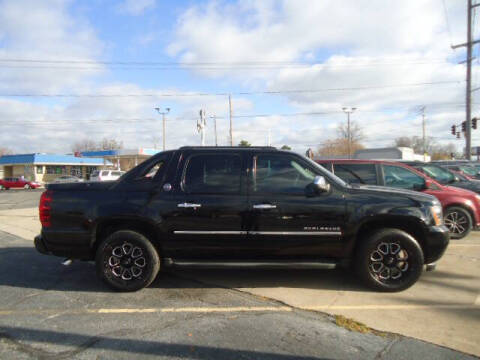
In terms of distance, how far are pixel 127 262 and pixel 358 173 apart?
5.00 meters

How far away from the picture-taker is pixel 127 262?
4676 mm

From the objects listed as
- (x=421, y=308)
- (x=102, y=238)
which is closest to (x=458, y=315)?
(x=421, y=308)

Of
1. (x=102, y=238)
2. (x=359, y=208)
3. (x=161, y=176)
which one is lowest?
(x=102, y=238)

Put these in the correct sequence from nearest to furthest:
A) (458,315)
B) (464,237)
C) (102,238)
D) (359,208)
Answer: (458,315) < (359,208) < (102,238) < (464,237)

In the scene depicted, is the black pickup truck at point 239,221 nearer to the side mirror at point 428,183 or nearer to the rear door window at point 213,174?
the rear door window at point 213,174

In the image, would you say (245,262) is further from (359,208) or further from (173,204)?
(359,208)

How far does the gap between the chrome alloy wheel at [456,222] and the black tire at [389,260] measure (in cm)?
381

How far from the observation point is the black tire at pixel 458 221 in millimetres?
7566

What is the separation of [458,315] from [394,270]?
2.84 feet

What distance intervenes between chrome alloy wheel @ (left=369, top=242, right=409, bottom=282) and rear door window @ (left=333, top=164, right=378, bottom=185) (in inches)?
117

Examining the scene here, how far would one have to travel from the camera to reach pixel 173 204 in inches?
180

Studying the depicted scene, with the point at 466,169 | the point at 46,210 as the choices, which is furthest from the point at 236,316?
the point at 466,169

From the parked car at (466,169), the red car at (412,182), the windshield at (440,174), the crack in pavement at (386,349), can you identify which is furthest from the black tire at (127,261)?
the parked car at (466,169)

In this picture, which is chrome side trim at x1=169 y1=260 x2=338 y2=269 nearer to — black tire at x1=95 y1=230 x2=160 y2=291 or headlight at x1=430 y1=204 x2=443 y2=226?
black tire at x1=95 y1=230 x2=160 y2=291
